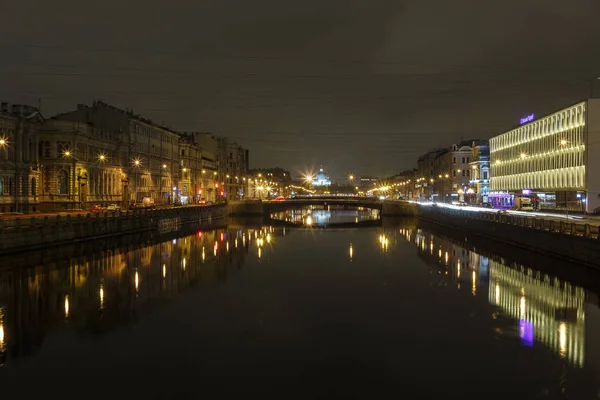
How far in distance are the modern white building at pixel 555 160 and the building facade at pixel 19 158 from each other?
66.4 m

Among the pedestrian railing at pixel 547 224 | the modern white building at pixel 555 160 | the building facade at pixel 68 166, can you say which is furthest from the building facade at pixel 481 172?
the building facade at pixel 68 166

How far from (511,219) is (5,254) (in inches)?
1727

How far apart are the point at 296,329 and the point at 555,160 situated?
7090 cm

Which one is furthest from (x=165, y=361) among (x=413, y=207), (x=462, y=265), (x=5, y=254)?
(x=413, y=207)

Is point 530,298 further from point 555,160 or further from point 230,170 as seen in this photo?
point 230,170

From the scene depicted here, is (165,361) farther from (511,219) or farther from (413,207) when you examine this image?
(413,207)

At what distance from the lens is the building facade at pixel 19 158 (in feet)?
201

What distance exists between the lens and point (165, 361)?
63.5ft

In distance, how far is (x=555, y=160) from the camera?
82375 millimetres

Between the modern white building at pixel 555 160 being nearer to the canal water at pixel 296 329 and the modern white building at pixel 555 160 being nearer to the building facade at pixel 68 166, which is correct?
the canal water at pixel 296 329

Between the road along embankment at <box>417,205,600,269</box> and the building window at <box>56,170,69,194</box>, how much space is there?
53.4 meters

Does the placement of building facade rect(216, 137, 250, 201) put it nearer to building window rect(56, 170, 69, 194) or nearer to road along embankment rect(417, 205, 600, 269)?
building window rect(56, 170, 69, 194)

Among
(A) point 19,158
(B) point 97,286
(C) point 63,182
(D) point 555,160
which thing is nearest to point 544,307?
(B) point 97,286

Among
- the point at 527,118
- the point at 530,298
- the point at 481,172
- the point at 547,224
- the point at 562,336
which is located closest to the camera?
the point at 562,336
